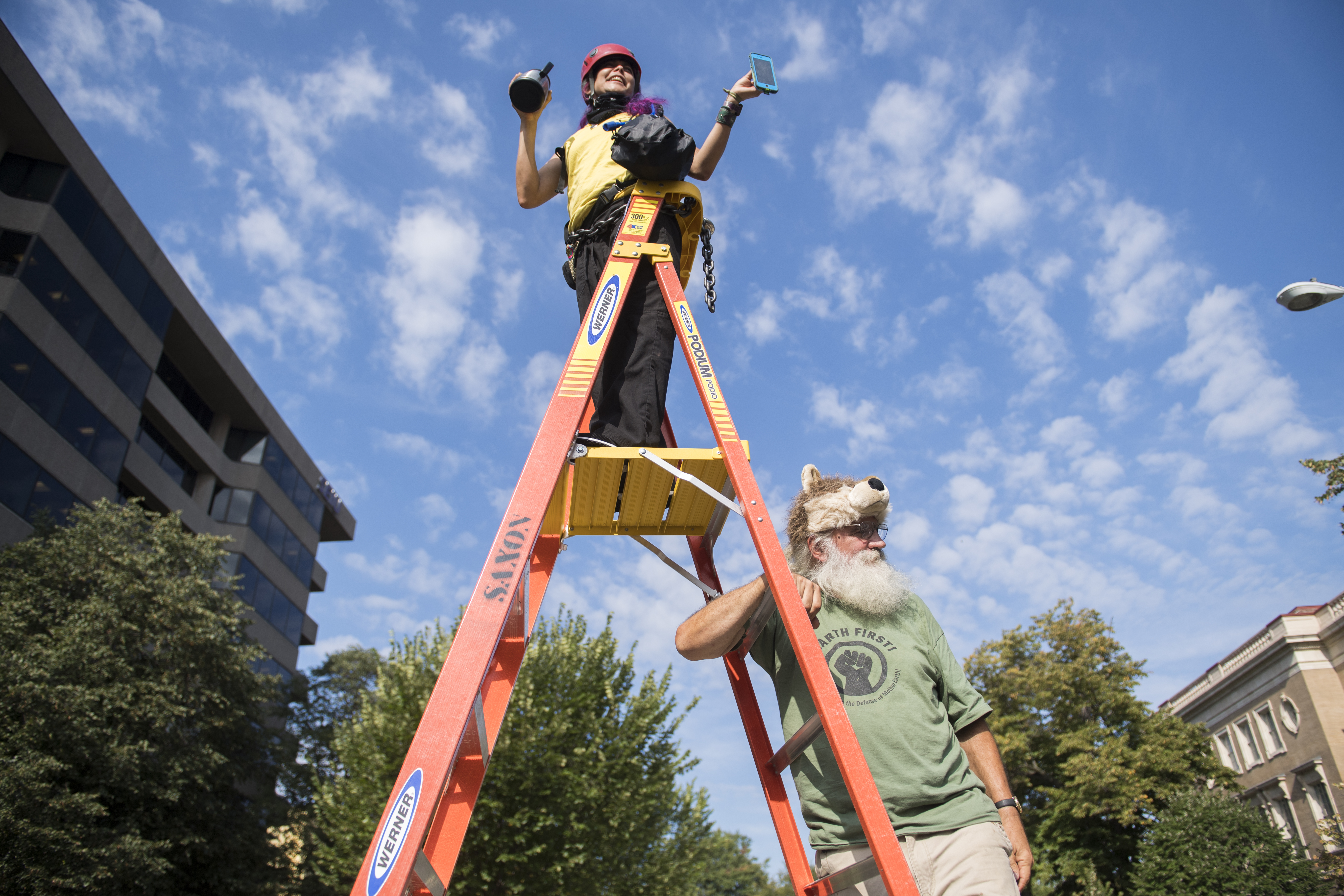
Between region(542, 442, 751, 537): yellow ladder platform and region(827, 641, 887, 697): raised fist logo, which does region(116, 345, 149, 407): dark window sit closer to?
region(542, 442, 751, 537): yellow ladder platform

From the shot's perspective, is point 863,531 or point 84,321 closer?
point 863,531

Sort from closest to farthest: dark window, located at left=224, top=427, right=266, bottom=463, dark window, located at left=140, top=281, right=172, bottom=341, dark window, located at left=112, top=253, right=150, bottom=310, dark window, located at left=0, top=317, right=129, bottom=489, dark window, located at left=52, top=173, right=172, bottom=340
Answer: dark window, located at left=0, top=317, right=129, bottom=489
dark window, located at left=52, top=173, right=172, bottom=340
dark window, located at left=112, top=253, right=150, bottom=310
dark window, located at left=140, top=281, right=172, bottom=341
dark window, located at left=224, top=427, right=266, bottom=463

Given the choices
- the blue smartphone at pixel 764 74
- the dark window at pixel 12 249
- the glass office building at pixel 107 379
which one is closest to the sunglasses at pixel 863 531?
the blue smartphone at pixel 764 74

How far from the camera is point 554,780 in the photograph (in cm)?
1484

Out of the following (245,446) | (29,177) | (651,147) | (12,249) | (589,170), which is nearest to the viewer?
(651,147)

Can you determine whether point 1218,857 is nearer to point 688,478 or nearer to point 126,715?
point 688,478

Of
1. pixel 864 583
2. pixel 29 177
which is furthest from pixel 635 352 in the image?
pixel 29 177

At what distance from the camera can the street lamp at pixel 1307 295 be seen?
29.9 feet

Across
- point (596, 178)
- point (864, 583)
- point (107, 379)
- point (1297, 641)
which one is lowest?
point (864, 583)

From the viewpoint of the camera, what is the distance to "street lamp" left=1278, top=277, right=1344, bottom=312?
9.12 meters

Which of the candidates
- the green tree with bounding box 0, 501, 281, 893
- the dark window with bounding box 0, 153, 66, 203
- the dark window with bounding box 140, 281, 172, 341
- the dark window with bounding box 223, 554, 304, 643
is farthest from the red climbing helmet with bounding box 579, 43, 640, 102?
the dark window with bounding box 223, 554, 304, 643

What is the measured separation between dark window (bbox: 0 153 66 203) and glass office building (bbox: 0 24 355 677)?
0.05m

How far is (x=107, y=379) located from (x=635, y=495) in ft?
99.1

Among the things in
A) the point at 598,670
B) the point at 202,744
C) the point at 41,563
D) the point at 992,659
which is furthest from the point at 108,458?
the point at 992,659
